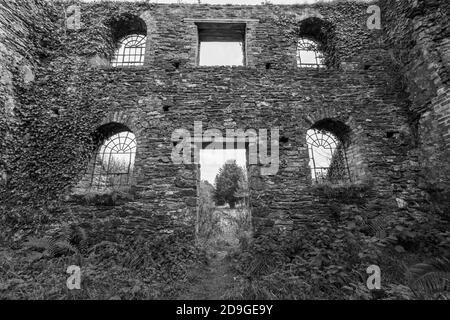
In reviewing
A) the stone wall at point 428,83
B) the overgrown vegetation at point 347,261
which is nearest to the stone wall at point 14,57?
the overgrown vegetation at point 347,261

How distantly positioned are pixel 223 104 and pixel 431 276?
515 cm

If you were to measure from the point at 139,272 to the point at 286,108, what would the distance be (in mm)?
4956

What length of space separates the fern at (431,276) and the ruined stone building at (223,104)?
1.62 metres

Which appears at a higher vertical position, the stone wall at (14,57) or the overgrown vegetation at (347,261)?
the stone wall at (14,57)

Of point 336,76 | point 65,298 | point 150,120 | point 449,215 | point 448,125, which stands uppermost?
point 336,76

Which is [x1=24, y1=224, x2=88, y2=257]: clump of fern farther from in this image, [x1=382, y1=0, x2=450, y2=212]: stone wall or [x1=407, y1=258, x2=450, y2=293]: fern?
[x1=382, y1=0, x2=450, y2=212]: stone wall

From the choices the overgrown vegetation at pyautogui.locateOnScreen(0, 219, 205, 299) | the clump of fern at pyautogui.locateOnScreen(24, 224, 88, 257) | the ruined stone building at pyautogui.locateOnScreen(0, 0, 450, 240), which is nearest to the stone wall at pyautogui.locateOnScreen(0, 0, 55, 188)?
the ruined stone building at pyautogui.locateOnScreen(0, 0, 450, 240)

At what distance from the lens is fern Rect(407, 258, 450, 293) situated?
3398 millimetres

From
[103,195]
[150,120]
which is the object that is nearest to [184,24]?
[150,120]

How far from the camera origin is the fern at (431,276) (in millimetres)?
3398

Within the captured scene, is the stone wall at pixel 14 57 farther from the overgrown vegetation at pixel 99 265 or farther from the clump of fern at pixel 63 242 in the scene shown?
the overgrown vegetation at pixel 99 265

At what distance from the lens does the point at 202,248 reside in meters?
5.36

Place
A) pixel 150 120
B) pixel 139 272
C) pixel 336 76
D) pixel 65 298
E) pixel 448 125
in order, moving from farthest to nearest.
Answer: pixel 336 76 → pixel 150 120 → pixel 448 125 → pixel 139 272 → pixel 65 298

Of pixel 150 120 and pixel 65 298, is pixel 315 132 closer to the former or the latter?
pixel 150 120
